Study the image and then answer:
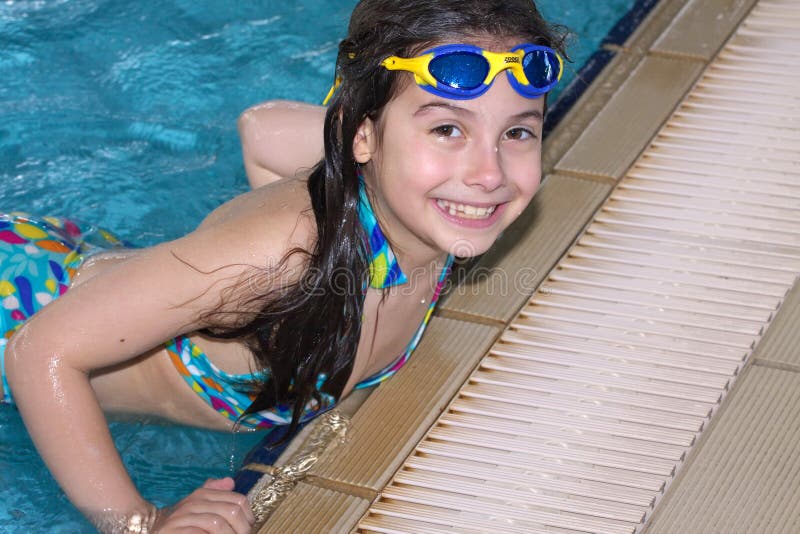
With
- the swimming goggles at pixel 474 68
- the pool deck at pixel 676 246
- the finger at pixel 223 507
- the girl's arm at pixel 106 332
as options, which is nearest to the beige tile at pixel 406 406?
the pool deck at pixel 676 246

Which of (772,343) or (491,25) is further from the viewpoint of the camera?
(772,343)

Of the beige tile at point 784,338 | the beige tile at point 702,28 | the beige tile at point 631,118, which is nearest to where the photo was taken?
the beige tile at point 784,338

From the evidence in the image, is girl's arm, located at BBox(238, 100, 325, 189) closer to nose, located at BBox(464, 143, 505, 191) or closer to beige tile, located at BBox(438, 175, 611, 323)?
beige tile, located at BBox(438, 175, 611, 323)

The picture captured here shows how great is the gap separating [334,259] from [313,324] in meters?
0.19

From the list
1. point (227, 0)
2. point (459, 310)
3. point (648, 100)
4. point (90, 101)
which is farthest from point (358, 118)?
point (227, 0)

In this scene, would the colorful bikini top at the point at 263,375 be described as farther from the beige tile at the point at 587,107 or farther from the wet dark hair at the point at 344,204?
the beige tile at the point at 587,107

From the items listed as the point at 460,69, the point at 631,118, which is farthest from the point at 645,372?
the point at 631,118

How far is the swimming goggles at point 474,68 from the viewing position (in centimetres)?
248

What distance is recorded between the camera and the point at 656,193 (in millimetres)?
3822

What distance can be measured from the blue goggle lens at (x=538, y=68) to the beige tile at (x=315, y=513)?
1076 millimetres

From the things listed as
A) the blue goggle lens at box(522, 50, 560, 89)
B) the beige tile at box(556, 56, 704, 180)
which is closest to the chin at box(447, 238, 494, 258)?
the blue goggle lens at box(522, 50, 560, 89)

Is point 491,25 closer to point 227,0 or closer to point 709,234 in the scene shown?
point 709,234

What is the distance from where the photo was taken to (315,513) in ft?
8.87

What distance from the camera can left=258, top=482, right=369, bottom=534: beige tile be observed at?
267 centimetres
